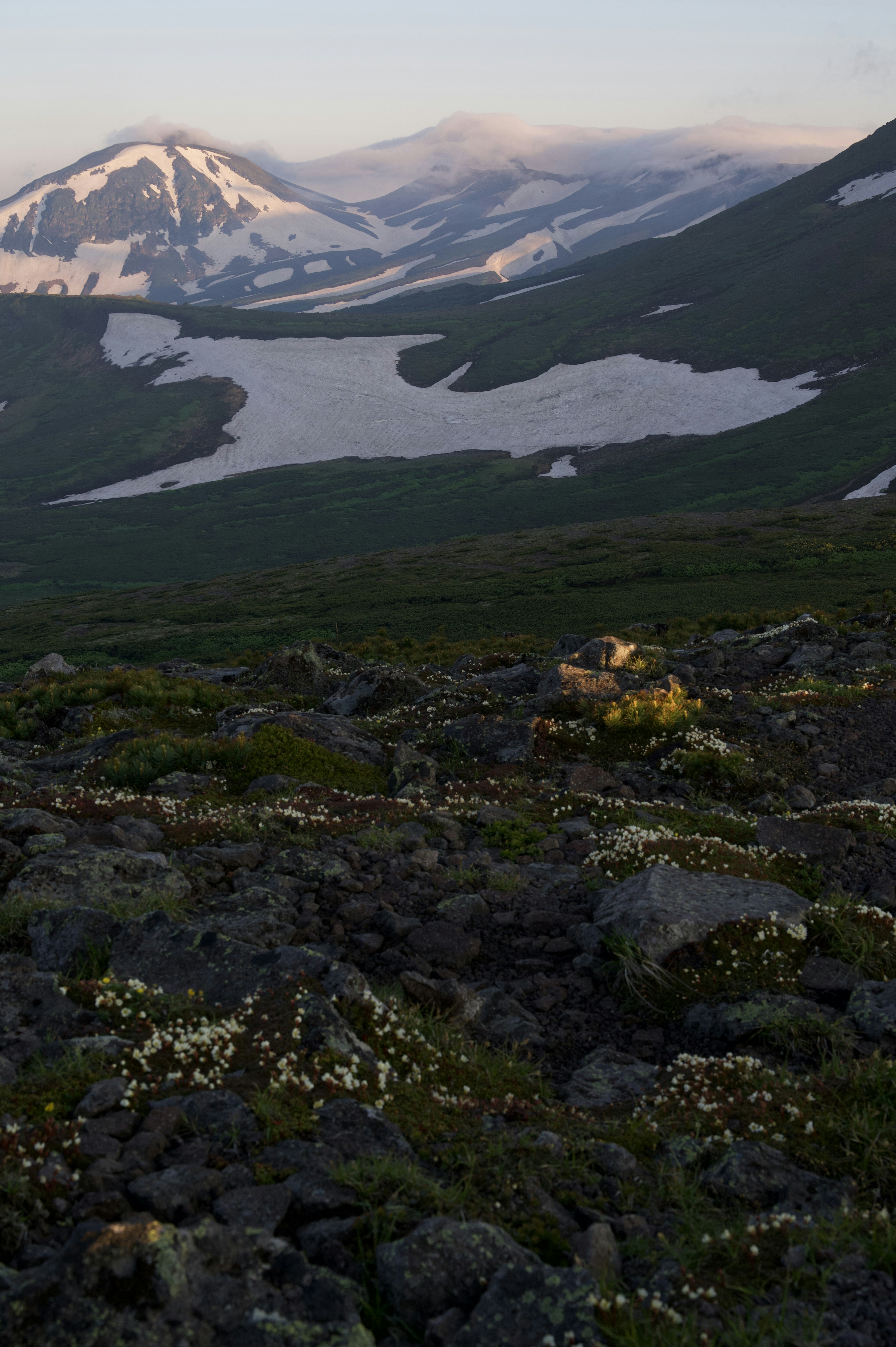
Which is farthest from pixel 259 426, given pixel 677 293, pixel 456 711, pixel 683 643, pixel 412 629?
pixel 456 711

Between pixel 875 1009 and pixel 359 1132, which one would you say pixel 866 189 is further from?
pixel 359 1132

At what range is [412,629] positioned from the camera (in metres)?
52.6

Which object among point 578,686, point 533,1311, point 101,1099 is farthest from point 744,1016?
point 578,686

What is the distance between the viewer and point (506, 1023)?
7828mm

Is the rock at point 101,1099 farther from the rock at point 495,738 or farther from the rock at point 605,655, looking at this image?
the rock at point 605,655

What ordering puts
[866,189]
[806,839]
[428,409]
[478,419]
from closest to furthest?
1. [806,839]
2. [478,419]
3. [428,409]
4. [866,189]

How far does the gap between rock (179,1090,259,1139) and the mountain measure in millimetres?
89862

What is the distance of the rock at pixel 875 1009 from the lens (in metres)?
7.05

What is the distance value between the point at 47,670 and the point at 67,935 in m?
31.0

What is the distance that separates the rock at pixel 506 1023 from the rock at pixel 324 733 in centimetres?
911

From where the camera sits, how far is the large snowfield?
134 m

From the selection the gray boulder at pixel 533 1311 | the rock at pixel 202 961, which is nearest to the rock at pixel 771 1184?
the gray boulder at pixel 533 1311

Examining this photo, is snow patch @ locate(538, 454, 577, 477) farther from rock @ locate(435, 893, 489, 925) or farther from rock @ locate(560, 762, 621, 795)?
rock @ locate(435, 893, 489, 925)

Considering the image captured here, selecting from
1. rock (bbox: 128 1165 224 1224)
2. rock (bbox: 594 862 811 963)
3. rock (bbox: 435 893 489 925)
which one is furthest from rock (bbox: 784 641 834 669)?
rock (bbox: 128 1165 224 1224)
